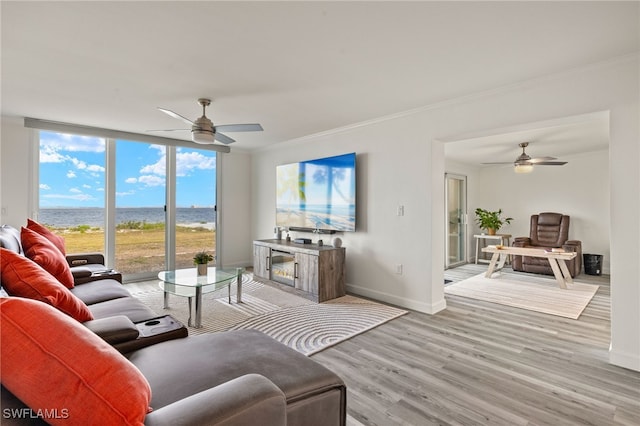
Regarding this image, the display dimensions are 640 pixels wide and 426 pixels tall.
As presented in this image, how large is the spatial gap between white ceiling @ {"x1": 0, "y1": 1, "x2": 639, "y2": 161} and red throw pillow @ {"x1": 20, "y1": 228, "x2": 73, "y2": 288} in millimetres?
1438

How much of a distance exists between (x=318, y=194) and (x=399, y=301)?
1.94 metres

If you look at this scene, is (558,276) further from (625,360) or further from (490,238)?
(625,360)

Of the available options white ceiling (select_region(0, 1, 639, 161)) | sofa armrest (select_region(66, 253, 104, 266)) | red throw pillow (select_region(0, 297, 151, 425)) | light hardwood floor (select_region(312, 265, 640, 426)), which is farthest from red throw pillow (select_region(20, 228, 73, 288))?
light hardwood floor (select_region(312, 265, 640, 426))

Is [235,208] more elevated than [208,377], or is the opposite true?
[235,208]

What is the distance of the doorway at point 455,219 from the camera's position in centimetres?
654

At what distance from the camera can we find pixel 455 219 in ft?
22.5

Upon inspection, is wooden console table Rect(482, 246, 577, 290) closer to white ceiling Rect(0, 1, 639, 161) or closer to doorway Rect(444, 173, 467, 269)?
doorway Rect(444, 173, 467, 269)

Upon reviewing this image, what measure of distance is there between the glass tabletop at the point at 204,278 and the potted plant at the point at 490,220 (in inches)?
215

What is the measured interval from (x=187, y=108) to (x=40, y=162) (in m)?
2.52

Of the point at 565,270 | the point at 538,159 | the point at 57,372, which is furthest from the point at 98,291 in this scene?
the point at 565,270

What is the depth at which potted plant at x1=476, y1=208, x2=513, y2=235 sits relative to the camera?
664 centimetres

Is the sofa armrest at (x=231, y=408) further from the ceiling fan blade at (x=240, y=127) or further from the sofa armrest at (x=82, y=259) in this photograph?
the sofa armrest at (x=82, y=259)

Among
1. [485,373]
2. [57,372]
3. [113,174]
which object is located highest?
[113,174]

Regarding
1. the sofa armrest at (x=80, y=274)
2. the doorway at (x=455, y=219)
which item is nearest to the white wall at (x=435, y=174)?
the doorway at (x=455, y=219)
